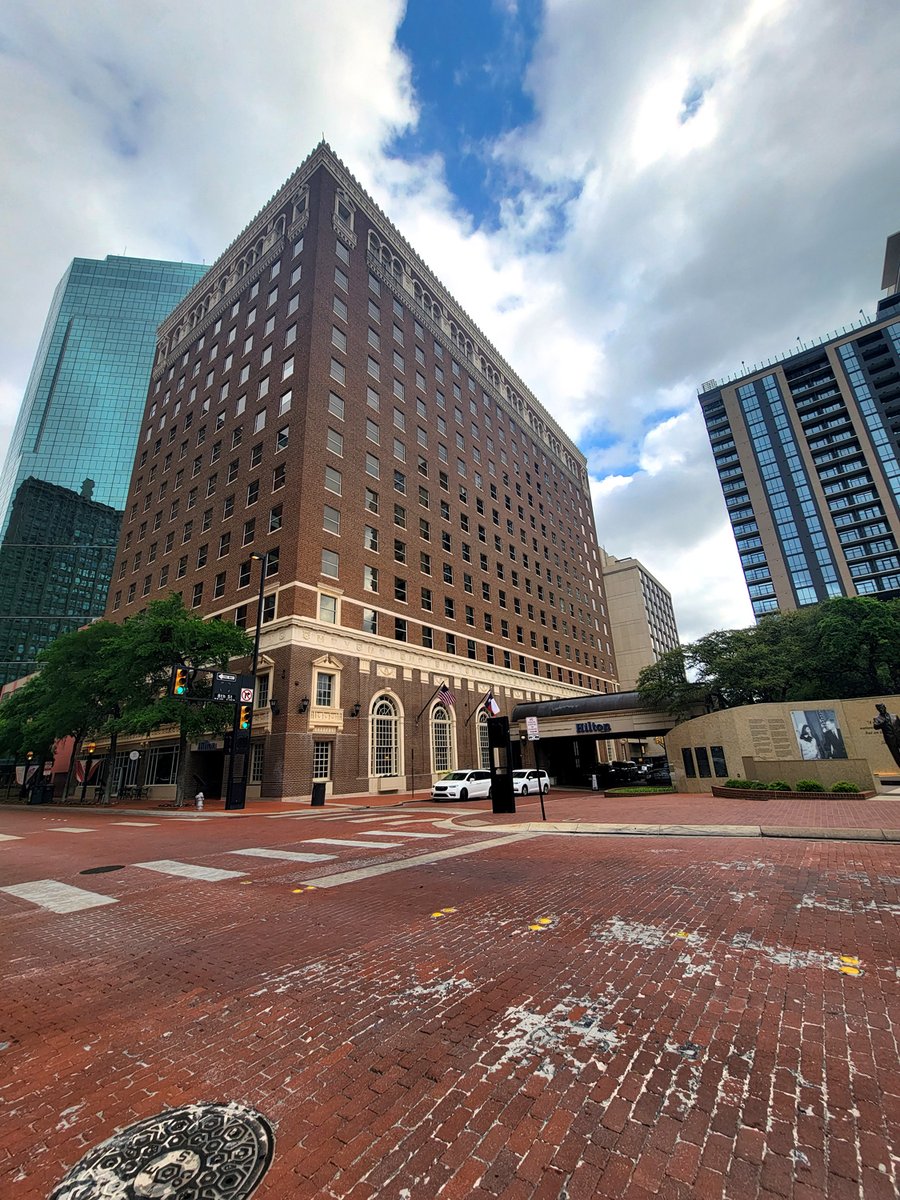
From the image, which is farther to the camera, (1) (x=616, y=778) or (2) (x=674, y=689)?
(1) (x=616, y=778)

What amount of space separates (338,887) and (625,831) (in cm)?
784

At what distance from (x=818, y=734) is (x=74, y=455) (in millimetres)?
140851

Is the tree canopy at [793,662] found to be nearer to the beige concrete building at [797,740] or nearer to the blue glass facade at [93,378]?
the beige concrete building at [797,740]

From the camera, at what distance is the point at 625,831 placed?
12.6m

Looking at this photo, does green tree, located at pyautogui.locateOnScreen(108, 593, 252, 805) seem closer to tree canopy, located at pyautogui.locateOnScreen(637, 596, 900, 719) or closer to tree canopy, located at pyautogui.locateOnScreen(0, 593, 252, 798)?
tree canopy, located at pyautogui.locateOnScreen(0, 593, 252, 798)

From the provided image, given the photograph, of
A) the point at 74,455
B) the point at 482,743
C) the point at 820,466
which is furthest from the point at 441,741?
the point at 74,455

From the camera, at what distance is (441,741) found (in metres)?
36.8

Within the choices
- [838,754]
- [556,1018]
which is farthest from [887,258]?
[556,1018]

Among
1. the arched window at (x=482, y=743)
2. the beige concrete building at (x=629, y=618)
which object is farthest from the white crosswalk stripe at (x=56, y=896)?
the beige concrete building at (x=629, y=618)

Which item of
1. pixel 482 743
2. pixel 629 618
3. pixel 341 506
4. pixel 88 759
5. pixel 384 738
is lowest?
pixel 482 743

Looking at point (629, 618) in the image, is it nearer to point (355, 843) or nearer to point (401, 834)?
point (401, 834)

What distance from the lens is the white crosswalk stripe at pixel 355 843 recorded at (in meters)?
11.4

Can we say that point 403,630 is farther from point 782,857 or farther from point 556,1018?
point 556,1018

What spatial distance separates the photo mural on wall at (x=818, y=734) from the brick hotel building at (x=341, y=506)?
20.5 metres
